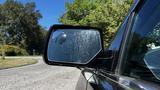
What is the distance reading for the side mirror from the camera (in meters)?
2.59

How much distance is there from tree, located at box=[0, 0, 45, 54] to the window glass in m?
79.4

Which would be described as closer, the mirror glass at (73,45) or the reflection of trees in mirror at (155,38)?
the reflection of trees in mirror at (155,38)

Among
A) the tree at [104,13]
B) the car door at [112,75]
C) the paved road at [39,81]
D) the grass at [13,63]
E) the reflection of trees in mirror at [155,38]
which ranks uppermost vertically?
the reflection of trees in mirror at [155,38]

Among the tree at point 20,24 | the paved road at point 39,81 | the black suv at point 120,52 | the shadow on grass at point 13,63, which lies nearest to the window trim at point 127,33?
the black suv at point 120,52

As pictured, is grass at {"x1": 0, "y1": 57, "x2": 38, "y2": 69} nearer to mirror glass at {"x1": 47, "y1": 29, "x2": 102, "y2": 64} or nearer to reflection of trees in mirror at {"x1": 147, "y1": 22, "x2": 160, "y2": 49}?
mirror glass at {"x1": 47, "y1": 29, "x2": 102, "y2": 64}

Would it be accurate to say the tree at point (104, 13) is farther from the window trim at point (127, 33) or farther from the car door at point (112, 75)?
the window trim at point (127, 33)

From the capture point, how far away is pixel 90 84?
2.62m

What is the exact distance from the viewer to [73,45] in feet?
8.77

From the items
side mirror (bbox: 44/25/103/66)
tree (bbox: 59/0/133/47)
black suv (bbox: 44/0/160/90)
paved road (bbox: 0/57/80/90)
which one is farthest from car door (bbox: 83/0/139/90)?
tree (bbox: 59/0/133/47)

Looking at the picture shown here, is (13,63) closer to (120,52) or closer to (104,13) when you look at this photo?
(104,13)

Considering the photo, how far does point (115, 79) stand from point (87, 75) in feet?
2.77

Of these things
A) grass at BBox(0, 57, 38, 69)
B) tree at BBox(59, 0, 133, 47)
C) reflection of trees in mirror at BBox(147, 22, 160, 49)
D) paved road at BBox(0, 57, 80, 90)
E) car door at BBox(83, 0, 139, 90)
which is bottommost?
grass at BBox(0, 57, 38, 69)

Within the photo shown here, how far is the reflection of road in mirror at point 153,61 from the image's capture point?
1869mm

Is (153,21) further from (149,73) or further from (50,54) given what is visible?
(50,54)
